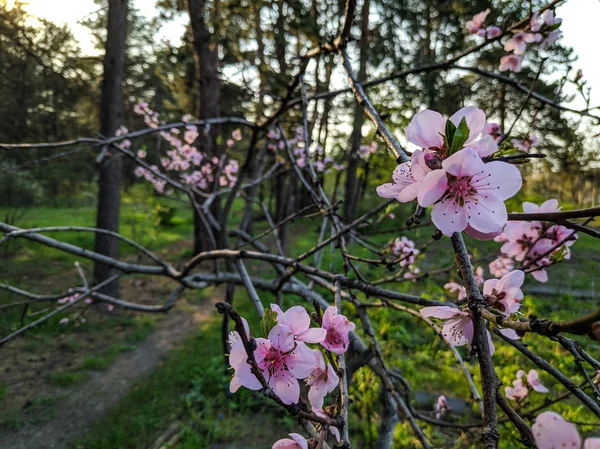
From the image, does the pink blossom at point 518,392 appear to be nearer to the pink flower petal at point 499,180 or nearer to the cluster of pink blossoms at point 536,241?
the cluster of pink blossoms at point 536,241

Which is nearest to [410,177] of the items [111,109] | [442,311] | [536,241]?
[442,311]

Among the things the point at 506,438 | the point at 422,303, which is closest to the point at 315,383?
the point at 422,303

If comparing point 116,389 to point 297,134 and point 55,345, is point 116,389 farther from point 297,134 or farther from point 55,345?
point 297,134

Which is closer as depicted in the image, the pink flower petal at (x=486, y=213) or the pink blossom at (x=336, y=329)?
the pink flower petal at (x=486, y=213)

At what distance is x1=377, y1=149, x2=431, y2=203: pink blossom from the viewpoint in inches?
23.2

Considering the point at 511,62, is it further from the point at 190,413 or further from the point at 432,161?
the point at 190,413

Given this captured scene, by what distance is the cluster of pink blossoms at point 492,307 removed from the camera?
68 centimetres

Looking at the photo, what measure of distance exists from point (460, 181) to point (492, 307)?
0.93 ft

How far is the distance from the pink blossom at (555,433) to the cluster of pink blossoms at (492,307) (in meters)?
0.27

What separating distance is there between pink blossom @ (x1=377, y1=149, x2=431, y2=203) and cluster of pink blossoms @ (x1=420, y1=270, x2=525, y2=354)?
0.24 meters

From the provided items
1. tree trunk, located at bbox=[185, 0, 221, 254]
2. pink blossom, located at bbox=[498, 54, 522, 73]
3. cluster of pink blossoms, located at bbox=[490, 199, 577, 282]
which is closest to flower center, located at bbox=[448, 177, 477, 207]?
cluster of pink blossoms, located at bbox=[490, 199, 577, 282]

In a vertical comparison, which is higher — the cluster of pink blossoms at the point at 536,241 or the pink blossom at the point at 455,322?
the cluster of pink blossoms at the point at 536,241

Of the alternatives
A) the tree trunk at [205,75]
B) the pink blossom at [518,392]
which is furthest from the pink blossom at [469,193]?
the tree trunk at [205,75]

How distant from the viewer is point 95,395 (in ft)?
12.1
